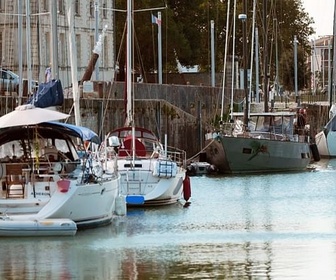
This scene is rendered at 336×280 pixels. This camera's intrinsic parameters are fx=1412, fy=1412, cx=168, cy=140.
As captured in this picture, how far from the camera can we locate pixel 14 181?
1286 inches

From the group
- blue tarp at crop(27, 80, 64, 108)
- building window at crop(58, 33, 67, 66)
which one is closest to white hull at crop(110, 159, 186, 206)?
blue tarp at crop(27, 80, 64, 108)

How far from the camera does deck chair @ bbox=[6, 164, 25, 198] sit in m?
32.3

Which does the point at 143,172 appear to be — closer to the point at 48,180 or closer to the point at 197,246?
the point at 48,180

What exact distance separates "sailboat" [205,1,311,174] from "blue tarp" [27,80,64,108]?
2139 centimetres

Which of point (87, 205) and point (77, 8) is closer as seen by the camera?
point (87, 205)

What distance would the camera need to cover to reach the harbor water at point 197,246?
27484 millimetres

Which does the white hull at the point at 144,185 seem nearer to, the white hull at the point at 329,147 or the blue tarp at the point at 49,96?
the blue tarp at the point at 49,96

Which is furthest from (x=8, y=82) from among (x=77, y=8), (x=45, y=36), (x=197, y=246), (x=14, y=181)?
(x=77, y=8)

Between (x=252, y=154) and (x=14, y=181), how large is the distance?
25.6 metres

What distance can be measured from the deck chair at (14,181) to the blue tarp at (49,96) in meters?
2.95

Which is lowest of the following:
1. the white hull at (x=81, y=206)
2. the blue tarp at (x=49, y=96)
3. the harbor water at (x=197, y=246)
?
the harbor water at (x=197, y=246)

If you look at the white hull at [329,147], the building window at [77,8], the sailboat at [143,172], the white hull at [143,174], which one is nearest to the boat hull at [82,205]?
the sailboat at [143,172]

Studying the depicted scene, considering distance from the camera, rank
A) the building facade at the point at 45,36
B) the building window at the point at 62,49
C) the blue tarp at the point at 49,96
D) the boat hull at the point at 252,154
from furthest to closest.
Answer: the building window at the point at 62,49
the building facade at the point at 45,36
the boat hull at the point at 252,154
the blue tarp at the point at 49,96

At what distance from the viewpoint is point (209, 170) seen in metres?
58.1
